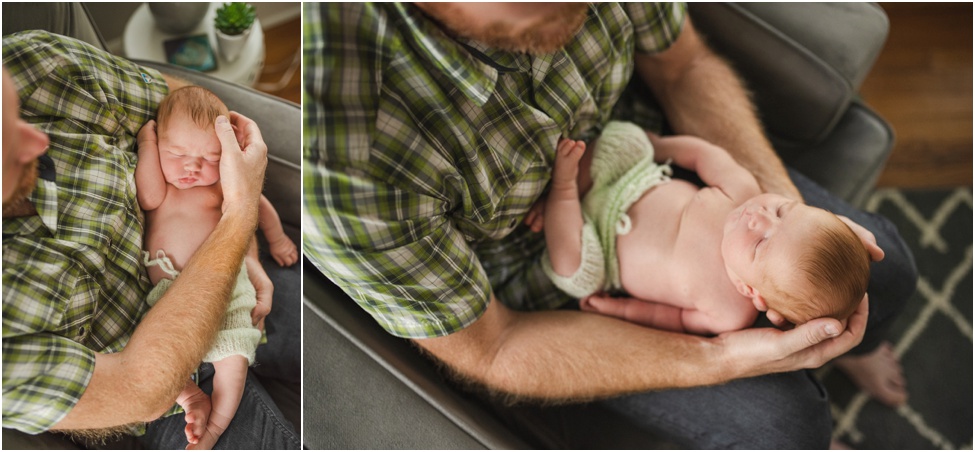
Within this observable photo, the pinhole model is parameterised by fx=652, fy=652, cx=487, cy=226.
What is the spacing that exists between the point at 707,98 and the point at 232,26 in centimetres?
84

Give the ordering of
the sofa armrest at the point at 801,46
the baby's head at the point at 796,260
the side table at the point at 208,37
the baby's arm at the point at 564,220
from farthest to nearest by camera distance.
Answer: the sofa armrest at the point at 801,46
the baby's arm at the point at 564,220
the baby's head at the point at 796,260
the side table at the point at 208,37

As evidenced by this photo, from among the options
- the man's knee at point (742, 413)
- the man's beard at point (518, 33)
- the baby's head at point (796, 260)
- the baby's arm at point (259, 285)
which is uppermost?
the man's beard at point (518, 33)

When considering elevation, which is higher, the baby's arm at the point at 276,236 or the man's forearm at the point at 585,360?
the baby's arm at the point at 276,236

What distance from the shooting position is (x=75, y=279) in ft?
1.71

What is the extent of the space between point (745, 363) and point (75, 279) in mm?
901

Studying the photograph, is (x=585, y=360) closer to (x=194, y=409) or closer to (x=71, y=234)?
(x=194, y=409)

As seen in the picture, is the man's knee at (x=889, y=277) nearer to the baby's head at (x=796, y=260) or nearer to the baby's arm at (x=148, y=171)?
the baby's head at (x=796, y=260)

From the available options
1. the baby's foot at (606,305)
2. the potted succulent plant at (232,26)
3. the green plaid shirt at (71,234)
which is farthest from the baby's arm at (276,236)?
the baby's foot at (606,305)

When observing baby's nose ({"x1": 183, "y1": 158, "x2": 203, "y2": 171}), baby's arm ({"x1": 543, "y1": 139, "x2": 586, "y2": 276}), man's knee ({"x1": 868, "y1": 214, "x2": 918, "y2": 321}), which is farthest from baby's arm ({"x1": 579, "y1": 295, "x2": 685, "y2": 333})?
baby's nose ({"x1": 183, "y1": 158, "x2": 203, "y2": 171})

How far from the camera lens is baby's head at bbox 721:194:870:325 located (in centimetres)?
87

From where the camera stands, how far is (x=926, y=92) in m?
1.87

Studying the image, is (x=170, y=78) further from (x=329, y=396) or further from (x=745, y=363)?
(x=745, y=363)

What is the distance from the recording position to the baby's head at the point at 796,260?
0.87 meters

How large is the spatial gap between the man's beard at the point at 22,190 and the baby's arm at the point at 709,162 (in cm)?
93
